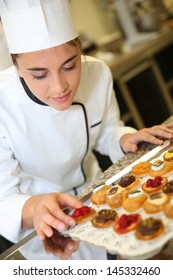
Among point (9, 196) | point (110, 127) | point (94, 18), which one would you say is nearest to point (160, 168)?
point (9, 196)

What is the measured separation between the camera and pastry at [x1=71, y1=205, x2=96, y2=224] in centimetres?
110

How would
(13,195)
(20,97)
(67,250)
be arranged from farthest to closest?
(20,97)
(13,195)
(67,250)

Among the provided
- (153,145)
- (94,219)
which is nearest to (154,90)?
(153,145)

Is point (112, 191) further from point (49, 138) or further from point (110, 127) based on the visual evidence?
point (110, 127)

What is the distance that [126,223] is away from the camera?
3.17ft

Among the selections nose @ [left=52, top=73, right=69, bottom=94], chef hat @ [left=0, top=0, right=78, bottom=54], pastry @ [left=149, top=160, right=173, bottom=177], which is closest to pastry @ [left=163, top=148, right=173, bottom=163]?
pastry @ [left=149, top=160, right=173, bottom=177]

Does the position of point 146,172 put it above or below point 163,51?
above

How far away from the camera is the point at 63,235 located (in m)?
1.07

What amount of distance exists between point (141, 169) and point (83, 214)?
0.81 feet

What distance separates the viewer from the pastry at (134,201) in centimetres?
104

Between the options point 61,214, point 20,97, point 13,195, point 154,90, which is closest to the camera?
point 61,214

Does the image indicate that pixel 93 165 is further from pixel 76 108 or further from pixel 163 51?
pixel 163 51

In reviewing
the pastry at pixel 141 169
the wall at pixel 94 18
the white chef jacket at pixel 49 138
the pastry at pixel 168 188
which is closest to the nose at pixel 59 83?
the white chef jacket at pixel 49 138

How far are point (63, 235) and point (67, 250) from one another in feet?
0.27
